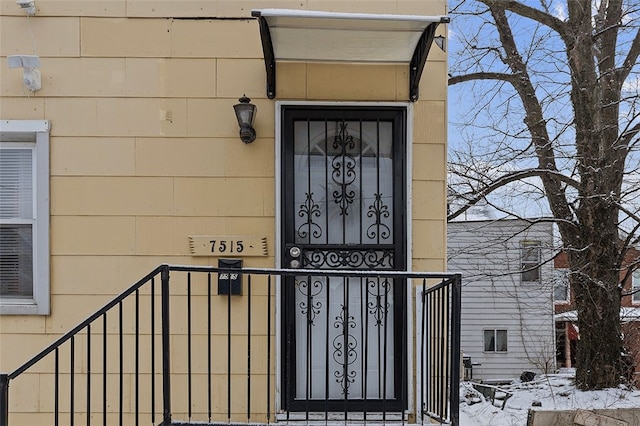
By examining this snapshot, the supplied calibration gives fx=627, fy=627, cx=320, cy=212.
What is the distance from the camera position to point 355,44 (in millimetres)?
3543

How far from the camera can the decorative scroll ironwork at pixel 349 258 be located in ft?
12.4

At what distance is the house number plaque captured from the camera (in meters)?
3.72

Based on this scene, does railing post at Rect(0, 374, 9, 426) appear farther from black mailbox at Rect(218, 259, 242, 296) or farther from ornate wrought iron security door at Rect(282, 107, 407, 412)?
ornate wrought iron security door at Rect(282, 107, 407, 412)

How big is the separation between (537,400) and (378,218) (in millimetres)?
6341

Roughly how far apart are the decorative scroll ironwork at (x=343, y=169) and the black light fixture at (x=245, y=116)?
525 millimetres

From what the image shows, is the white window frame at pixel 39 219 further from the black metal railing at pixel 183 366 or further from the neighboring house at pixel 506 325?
the neighboring house at pixel 506 325

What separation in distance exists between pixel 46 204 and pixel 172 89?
101 centimetres

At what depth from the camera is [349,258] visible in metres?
3.79

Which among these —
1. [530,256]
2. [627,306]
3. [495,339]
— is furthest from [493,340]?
[627,306]

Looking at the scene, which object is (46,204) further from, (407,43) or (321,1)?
(407,43)

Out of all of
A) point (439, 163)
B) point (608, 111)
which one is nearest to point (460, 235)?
point (608, 111)

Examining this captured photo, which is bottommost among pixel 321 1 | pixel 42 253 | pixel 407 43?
pixel 42 253

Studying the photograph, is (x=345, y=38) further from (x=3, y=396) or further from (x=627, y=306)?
(x=627, y=306)

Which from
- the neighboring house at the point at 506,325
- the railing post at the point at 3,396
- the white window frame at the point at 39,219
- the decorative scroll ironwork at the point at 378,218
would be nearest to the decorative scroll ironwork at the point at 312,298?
the decorative scroll ironwork at the point at 378,218
